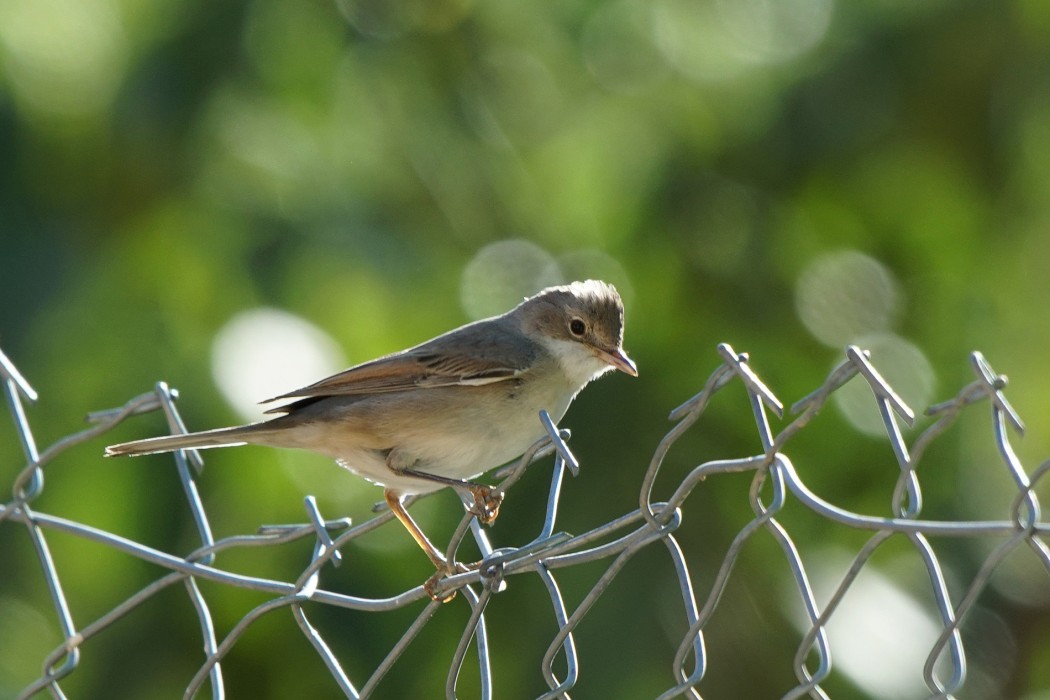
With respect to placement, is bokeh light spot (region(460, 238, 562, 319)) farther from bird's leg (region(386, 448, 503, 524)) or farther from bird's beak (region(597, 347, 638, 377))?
bird's leg (region(386, 448, 503, 524))

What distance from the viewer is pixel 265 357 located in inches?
184

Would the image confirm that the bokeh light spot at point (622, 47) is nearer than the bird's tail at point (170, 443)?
No

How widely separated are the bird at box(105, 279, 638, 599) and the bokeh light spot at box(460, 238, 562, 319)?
1.13 metres

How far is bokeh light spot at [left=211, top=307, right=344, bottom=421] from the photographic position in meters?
4.48

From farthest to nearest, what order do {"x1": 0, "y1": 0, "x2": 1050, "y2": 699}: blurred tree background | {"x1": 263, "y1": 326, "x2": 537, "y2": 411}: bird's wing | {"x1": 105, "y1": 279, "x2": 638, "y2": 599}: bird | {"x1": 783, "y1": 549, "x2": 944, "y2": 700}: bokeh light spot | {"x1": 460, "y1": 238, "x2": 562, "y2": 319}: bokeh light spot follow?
{"x1": 460, "y1": 238, "x2": 562, "y2": 319}: bokeh light spot < {"x1": 0, "y1": 0, "x2": 1050, "y2": 699}: blurred tree background < {"x1": 783, "y1": 549, "x2": 944, "y2": 700}: bokeh light spot < {"x1": 263, "y1": 326, "x2": 537, "y2": 411}: bird's wing < {"x1": 105, "y1": 279, "x2": 638, "y2": 599}: bird

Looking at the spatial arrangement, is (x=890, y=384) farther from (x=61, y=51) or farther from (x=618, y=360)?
(x=61, y=51)

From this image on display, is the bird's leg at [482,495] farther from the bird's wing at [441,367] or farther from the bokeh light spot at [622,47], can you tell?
the bokeh light spot at [622,47]

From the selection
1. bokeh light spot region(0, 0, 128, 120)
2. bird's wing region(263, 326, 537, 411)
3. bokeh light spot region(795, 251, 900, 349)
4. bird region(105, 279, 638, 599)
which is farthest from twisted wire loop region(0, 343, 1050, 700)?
bokeh light spot region(795, 251, 900, 349)

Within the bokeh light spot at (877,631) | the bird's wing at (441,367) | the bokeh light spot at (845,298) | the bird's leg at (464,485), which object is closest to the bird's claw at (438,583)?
the bird's leg at (464,485)

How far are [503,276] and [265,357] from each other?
136cm

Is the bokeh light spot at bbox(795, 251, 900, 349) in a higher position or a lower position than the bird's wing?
higher

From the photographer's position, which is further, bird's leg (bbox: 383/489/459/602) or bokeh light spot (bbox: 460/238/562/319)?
bokeh light spot (bbox: 460/238/562/319)

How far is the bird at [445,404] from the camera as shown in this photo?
12.7 ft

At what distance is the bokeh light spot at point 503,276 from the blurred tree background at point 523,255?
0.04 metres
